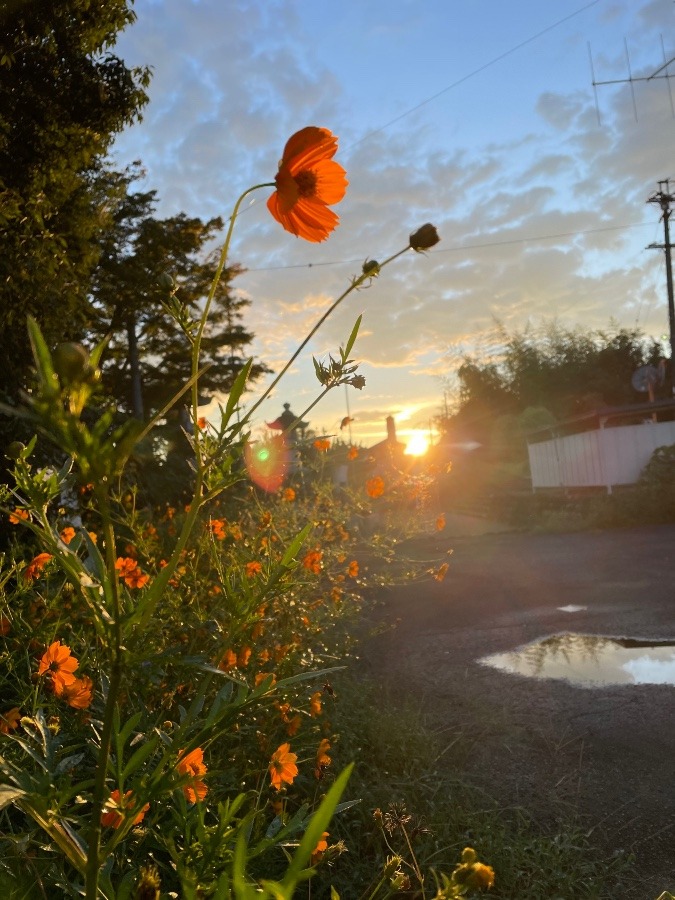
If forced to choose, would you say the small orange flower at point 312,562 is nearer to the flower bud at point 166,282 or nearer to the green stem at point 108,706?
the flower bud at point 166,282

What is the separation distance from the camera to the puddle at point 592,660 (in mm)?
4234

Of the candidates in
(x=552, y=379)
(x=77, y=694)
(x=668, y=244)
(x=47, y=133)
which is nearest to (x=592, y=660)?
(x=77, y=694)

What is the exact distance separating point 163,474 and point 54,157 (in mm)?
6594

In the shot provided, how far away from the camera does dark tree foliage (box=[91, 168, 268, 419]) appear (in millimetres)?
17203

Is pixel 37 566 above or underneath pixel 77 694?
above

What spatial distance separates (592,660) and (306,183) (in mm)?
4411

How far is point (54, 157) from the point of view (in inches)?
233

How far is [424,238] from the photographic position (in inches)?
38.0

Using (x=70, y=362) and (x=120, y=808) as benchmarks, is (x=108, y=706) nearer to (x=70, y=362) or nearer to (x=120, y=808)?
(x=120, y=808)

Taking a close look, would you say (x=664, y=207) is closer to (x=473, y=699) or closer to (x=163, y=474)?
(x=163, y=474)

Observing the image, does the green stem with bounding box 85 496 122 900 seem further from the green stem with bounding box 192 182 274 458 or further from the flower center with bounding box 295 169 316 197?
the flower center with bounding box 295 169 316 197

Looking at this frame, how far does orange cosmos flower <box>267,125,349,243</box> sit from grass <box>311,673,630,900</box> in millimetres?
1401

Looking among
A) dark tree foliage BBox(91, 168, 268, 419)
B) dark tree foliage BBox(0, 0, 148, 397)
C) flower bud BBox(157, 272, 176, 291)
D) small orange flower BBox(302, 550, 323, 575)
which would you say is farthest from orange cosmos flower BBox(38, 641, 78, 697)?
dark tree foliage BBox(91, 168, 268, 419)

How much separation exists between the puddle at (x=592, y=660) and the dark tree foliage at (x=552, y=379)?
2763 cm
